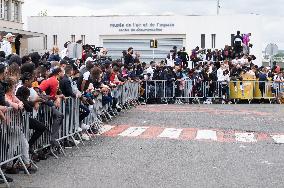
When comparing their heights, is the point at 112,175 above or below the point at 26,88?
below

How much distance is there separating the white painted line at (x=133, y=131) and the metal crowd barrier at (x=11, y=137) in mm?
6796

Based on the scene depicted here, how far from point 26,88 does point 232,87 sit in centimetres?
2268

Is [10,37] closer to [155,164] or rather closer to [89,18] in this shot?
[155,164]

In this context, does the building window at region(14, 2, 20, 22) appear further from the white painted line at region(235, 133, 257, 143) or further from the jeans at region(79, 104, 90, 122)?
the jeans at region(79, 104, 90, 122)

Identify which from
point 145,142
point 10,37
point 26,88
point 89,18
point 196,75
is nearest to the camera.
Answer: point 26,88

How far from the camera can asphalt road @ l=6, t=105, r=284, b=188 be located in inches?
429

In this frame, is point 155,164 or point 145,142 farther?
point 145,142

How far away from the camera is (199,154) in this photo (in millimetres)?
14352

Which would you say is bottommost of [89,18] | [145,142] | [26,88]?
[145,142]

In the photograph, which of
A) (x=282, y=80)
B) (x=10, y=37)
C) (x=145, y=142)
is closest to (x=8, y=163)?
(x=145, y=142)

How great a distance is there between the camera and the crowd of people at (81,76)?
11.8 m

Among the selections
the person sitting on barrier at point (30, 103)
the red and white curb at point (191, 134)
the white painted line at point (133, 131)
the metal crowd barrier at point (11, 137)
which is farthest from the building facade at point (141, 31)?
the metal crowd barrier at point (11, 137)

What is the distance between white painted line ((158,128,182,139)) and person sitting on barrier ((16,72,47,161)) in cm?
604

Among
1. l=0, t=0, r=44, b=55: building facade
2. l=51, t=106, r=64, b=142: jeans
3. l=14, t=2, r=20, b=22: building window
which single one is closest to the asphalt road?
l=51, t=106, r=64, b=142: jeans
